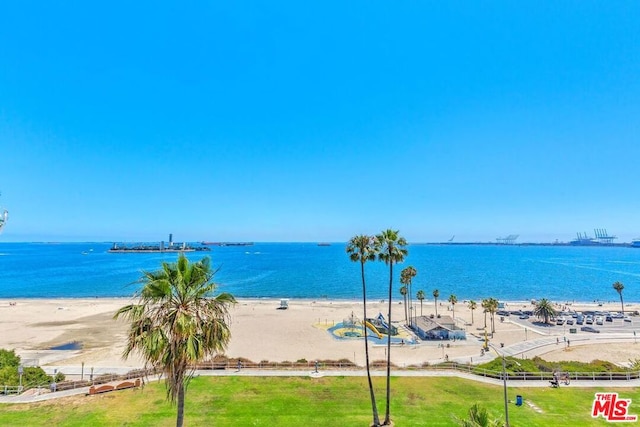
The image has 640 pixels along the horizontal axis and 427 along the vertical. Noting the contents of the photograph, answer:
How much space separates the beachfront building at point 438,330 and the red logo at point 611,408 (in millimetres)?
23238

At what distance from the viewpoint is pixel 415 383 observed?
24172 millimetres

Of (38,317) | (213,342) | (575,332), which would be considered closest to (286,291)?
(38,317)

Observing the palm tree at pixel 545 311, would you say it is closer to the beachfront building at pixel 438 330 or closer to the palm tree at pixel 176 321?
the beachfront building at pixel 438 330

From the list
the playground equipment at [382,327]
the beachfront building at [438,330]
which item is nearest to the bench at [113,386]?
the playground equipment at [382,327]

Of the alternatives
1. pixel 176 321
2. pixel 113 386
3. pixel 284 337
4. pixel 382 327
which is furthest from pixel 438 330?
pixel 176 321

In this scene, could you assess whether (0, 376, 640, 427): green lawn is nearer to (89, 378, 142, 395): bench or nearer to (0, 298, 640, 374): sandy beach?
(89, 378, 142, 395): bench

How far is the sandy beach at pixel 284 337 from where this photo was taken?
3603cm

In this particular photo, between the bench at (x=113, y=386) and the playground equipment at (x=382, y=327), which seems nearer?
the bench at (x=113, y=386)

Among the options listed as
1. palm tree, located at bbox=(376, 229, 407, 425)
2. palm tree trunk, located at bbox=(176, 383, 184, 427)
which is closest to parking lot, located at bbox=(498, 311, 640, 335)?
palm tree, located at bbox=(376, 229, 407, 425)

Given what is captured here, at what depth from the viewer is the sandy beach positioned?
3603 centimetres

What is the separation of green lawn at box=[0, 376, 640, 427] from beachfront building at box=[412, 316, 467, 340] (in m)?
20.1

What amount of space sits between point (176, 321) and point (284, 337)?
37.8 meters

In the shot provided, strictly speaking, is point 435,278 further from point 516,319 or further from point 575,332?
point 575,332

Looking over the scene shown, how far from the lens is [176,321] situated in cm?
1036
